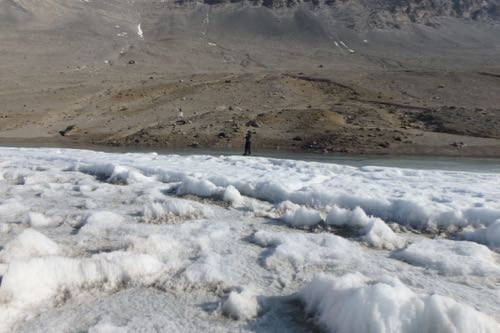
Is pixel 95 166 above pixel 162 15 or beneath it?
beneath

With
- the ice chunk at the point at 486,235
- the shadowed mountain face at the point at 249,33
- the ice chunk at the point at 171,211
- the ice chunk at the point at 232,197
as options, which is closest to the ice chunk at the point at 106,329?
the ice chunk at the point at 171,211

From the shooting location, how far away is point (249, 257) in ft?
19.0

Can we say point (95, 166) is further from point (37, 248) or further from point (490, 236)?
point (490, 236)

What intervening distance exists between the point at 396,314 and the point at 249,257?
7.58ft

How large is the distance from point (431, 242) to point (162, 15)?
5263 inches

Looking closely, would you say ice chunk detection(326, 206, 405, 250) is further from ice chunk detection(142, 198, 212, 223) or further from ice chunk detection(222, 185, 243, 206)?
ice chunk detection(142, 198, 212, 223)

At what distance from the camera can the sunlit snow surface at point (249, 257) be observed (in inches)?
164

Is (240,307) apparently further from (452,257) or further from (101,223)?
(101,223)

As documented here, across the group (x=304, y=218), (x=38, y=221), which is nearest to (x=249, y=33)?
(x=304, y=218)

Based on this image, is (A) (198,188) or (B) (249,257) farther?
(A) (198,188)

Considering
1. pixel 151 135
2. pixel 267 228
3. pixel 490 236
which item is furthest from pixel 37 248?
pixel 151 135

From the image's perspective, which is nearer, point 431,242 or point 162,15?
point 431,242

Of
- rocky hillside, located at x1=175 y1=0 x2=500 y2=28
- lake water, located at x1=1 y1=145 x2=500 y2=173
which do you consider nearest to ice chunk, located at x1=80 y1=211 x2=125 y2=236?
lake water, located at x1=1 y1=145 x2=500 y2=173

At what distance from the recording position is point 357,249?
6.02 metres
